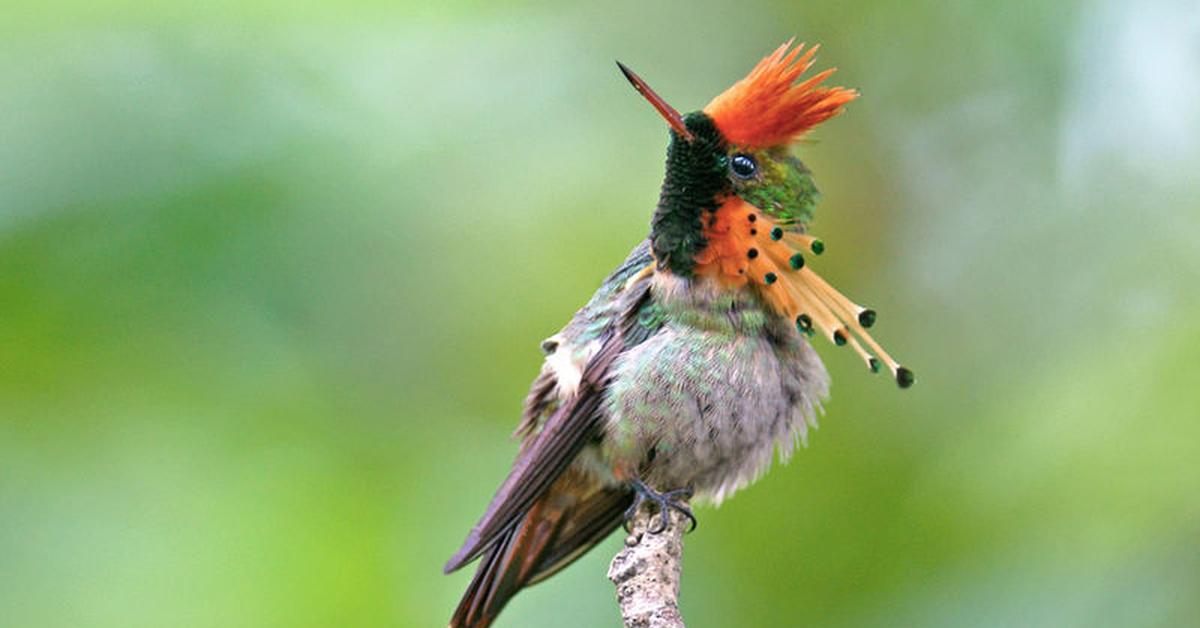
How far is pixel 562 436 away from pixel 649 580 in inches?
30.5

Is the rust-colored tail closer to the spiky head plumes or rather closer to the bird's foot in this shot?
the bird's foot

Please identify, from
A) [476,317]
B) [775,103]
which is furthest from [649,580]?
[476,317]

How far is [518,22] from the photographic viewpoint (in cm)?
470

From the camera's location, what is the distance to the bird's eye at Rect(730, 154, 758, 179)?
3.39 m

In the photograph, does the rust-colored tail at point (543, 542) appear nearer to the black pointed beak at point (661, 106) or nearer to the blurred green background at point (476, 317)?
the blurred green background at point (476, 317)

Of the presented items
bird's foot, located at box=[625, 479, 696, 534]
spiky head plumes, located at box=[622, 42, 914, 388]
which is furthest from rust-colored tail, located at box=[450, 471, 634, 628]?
spiky head plumes, located at box=[622, 42, 914, 388]

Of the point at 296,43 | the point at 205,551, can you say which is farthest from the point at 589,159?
the point at 205,551

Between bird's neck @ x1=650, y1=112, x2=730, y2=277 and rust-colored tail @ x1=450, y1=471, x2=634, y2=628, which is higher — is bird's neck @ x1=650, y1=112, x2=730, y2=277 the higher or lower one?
the higher one

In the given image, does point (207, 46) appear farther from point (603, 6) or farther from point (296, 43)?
point (603, 6)

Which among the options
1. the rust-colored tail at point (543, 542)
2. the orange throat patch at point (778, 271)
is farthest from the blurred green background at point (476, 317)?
the orange throat patch at point (778, 271)

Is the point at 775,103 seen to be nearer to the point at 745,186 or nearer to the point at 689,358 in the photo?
the point at 745,186

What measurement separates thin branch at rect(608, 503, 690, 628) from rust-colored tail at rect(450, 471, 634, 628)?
2.25 feet

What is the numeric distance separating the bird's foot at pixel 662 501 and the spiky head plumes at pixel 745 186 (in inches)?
20.2

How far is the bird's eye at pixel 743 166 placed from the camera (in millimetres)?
3393
